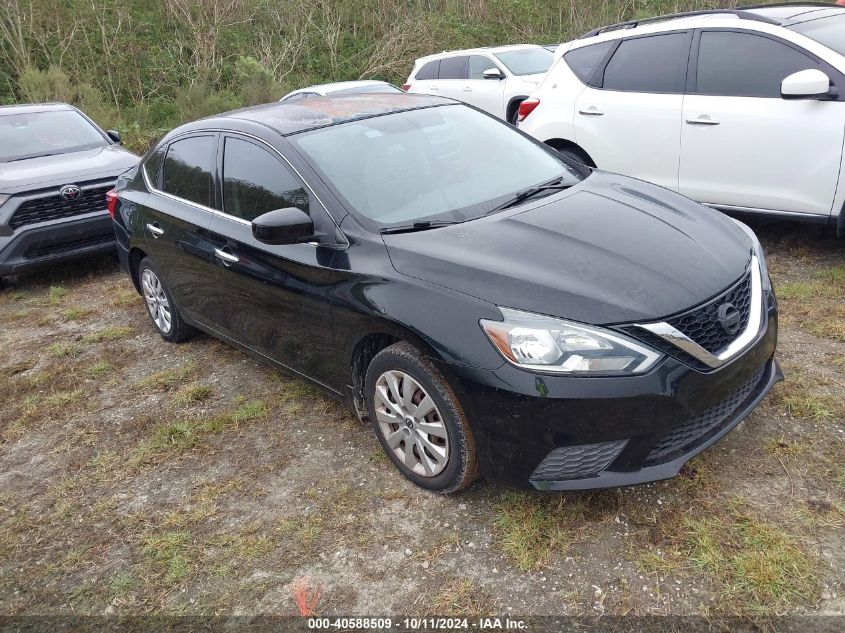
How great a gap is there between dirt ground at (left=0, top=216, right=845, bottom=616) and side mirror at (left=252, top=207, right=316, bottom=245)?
43.6 inches

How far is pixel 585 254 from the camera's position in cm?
290

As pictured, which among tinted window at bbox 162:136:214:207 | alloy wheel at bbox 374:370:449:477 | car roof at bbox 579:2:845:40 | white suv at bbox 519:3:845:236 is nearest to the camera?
alloy wheel at bbox 374:370:449:477

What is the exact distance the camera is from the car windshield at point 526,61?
1140 cm

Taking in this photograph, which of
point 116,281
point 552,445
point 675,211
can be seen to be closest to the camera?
point 552,445

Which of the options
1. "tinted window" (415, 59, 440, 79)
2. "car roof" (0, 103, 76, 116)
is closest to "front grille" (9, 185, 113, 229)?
"car roof" (0, 103, 76, 116)

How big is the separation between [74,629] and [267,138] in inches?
96.4

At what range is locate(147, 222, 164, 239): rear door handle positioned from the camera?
4707 mm

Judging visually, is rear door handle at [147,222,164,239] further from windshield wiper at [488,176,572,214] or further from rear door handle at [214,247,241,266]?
windshield wiper at [488,176,572,214]

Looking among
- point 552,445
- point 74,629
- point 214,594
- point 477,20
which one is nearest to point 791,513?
point 552,445

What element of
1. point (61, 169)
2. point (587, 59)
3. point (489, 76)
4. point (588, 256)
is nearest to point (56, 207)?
point (61, 169)

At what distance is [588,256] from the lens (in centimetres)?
289

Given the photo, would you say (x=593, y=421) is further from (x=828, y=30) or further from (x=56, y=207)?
(x=56, y=207)

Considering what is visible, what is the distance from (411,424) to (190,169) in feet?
8.00

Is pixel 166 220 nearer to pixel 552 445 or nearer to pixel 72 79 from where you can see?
pixel 552 445
